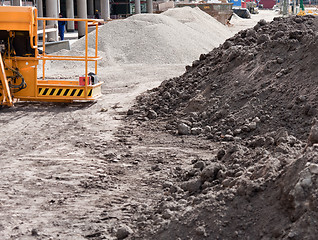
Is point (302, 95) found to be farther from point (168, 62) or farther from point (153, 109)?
point (168, 62)

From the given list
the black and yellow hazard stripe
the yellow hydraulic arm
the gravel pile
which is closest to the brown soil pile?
the black and yellow hazard stripe

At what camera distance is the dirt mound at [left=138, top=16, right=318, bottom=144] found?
29.2 feet

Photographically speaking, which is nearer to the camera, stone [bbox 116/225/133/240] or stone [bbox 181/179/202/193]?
stone [bbox 116/225/133/240]

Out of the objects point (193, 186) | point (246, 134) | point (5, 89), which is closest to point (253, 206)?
point (193, 186)

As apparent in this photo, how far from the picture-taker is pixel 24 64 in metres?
11.9

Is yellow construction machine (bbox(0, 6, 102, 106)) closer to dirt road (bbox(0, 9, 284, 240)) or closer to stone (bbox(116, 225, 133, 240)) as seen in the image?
dirt road (bbox(0, 9, 284, 240))

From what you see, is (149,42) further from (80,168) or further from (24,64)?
(80,168)

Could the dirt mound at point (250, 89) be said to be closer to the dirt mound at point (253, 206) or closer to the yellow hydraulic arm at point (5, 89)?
the dirt mound at point (253, 206)

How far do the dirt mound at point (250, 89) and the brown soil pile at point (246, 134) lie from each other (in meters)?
0.02

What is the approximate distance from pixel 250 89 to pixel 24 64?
16.7 ft

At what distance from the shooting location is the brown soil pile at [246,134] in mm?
4719

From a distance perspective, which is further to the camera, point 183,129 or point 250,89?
point 250,89

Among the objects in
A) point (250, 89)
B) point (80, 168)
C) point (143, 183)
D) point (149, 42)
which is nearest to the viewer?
point (143, 183)

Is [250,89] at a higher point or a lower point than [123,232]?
higher
